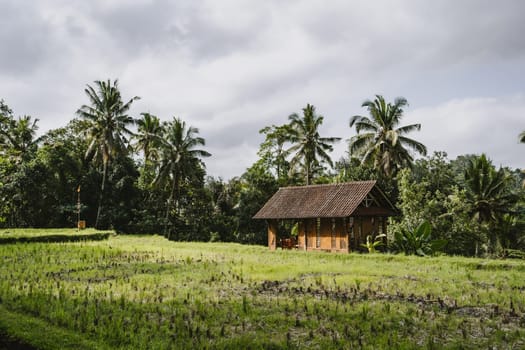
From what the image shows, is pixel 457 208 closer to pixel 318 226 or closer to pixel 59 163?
pixel 318 226

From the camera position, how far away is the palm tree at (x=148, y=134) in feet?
123

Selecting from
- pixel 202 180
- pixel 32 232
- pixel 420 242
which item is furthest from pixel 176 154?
pixel 420 242

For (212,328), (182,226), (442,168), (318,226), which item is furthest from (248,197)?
(212,328)

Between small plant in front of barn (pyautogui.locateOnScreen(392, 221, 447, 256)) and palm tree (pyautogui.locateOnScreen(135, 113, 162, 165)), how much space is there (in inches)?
900

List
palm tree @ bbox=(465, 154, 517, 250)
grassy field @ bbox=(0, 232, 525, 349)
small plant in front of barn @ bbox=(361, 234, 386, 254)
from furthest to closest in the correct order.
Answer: palm tree @ bbox=(465, 154, 517, 250)
small plant in front of barn @ bbox=(361, 234, 386, 254)
grassy field @ bbox=(0, 232, 525, 349)

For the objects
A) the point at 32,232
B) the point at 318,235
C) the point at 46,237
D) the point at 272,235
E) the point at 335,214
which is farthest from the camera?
the point at 272,235

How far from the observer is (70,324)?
24.0 feet

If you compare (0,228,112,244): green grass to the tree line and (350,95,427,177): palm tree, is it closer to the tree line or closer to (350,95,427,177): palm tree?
the tree line

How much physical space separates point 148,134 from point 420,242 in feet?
81.0

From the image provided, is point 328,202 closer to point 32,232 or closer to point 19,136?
point 32,232

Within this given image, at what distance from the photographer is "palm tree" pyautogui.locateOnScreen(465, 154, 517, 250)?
85.2 feet

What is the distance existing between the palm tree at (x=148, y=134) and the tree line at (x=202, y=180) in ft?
0.33

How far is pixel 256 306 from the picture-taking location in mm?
8914

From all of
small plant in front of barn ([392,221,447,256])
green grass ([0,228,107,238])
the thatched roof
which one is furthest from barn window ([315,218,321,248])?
green grass ([0,228,107,238])
